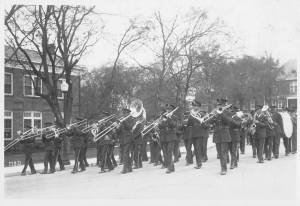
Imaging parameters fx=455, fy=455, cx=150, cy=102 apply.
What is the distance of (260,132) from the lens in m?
15.2

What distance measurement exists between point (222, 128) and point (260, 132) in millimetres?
3192

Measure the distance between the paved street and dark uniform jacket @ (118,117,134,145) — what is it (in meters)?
1.05

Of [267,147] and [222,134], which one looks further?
[267,147]

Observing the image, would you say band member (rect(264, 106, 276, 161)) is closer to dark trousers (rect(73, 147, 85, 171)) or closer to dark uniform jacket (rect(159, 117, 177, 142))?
dark uniform jacket (rect(159, 117, 177, 142))

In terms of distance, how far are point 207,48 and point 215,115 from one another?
40.4 feet

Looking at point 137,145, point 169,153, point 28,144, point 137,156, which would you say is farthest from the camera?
point 137,145

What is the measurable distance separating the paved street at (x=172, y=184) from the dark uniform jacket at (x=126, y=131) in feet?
3.45

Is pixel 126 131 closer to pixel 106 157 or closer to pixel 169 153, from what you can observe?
pixel 106 157

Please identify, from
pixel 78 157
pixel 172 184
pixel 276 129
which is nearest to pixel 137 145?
pixel 78 157

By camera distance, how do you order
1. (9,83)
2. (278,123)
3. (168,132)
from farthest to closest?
(9,83) < (278,123) < (168,132)

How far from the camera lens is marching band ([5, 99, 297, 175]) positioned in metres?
13.5

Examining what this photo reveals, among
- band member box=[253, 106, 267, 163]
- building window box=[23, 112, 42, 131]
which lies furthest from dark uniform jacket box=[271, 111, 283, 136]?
building window box=[23, 112, 42, 131]

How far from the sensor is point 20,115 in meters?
29.4

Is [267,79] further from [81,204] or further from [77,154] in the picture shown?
[81,204]
